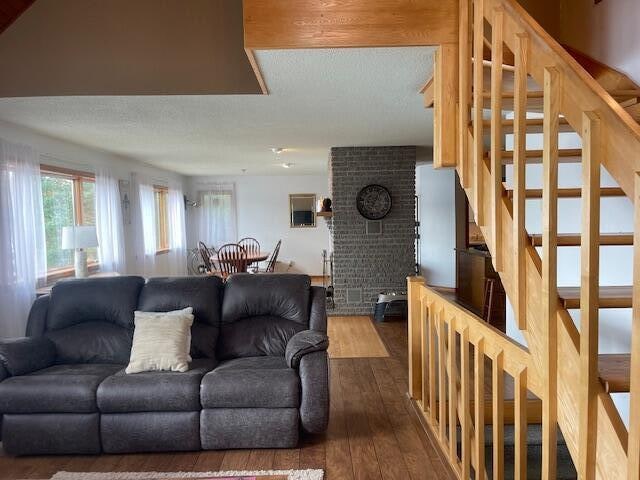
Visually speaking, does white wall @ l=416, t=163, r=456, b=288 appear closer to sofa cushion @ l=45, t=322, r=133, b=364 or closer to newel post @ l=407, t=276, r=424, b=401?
newel post @ l=407, t=276, r=424, b=401

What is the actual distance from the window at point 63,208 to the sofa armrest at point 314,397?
355cm

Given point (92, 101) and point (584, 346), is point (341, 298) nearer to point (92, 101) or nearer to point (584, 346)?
point (92, 101)

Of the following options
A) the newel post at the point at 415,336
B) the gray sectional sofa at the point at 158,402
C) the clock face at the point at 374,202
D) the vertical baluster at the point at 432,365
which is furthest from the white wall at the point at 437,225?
the gray sectional sofa at the point at 158,402

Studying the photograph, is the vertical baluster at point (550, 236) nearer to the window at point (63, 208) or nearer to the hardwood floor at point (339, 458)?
the hardwood floor at point (339, 458)

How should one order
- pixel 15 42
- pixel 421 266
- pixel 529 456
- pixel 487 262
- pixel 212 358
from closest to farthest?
pixel 529 456 → pixel 212 358 → pixel 15 42 → pixel 487 262 → pixel 421 266

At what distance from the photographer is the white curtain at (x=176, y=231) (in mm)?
8656

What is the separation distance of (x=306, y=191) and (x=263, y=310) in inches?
269

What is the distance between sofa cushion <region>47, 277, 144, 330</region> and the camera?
329cm

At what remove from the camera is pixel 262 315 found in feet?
11.1

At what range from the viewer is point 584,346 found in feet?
4.10

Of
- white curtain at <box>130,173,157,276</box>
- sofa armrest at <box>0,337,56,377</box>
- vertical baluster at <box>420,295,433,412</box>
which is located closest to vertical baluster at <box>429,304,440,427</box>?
vertical baluster at <box>420,295,433,412</box>

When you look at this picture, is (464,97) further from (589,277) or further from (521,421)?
(521,421)

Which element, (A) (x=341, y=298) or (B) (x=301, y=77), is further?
(A) (x=341, y=298)

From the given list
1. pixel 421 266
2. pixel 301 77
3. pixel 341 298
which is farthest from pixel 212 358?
pixel 421 266
